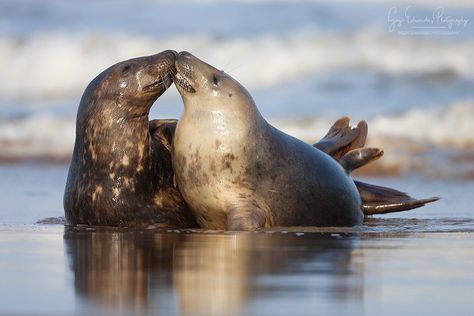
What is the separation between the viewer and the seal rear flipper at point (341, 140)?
437 inches

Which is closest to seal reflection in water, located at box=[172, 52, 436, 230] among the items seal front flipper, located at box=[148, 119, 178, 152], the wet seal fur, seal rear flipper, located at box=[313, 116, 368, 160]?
the wet seal fur

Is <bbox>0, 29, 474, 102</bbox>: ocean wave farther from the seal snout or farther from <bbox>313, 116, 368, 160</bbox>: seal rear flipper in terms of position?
the seal snout

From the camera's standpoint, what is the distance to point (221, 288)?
585 cm

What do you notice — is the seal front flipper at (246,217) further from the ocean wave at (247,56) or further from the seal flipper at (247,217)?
the ocean wave at (247,56)

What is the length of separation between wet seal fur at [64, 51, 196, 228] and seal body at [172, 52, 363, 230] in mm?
268

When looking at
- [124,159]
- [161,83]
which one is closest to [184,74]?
[161,83]

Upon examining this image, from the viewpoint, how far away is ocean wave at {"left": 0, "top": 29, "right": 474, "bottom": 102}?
24.3 metres

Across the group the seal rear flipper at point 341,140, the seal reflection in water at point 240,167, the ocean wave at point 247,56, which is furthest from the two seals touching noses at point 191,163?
the ocean wave at point 247,56

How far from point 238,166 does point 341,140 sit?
2.18 meters

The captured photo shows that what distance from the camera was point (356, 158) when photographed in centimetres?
1077

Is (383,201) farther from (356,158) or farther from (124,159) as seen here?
(124,159)

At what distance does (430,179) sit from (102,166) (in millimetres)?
6474

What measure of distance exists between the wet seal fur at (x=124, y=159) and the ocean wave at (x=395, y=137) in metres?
6.33

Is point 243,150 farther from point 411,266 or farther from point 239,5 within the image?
point 239,5
